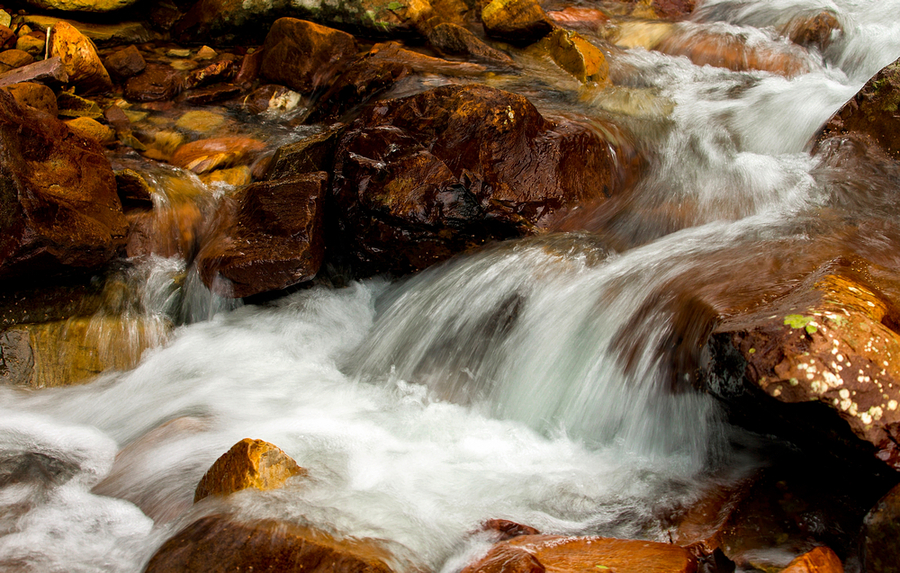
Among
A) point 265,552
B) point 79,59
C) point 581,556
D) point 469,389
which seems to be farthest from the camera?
point 79,59

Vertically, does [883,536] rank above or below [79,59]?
below

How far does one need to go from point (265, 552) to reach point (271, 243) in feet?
9.82

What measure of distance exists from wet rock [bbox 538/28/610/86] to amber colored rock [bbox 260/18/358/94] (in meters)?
2.72

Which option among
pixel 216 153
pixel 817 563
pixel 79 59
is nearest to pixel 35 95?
pixel 79 59

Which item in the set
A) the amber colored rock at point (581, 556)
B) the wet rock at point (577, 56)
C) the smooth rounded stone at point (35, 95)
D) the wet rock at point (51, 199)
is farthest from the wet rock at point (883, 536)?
the smooth rounded stone at point (35, 95)

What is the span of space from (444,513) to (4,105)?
4412 mm

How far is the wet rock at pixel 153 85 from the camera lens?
770cm

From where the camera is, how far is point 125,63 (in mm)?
7879

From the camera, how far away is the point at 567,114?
634cm

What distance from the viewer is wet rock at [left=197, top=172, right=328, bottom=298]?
16.5ft

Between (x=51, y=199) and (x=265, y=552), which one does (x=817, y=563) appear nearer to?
(x=265, y=552)

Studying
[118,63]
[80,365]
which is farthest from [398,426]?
[118,63]

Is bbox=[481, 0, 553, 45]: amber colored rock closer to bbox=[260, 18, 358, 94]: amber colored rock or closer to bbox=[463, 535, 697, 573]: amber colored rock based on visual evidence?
bbox=[260, 18, 358, 94]: amber colored rock

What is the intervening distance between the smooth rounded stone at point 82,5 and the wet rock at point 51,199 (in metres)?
4.25
